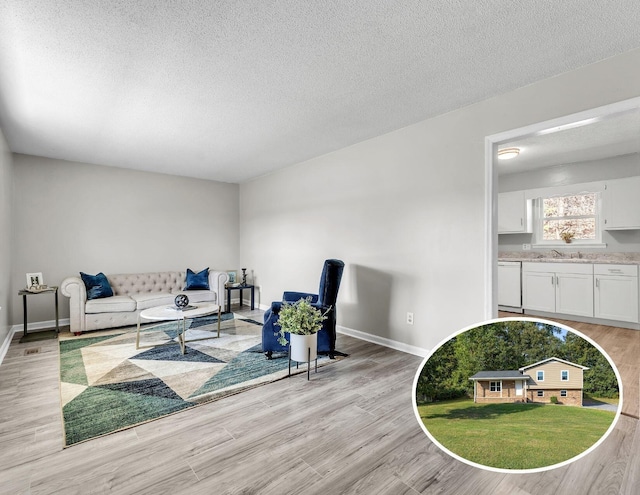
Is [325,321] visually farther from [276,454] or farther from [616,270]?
[616,270]

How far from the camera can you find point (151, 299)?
4.88m

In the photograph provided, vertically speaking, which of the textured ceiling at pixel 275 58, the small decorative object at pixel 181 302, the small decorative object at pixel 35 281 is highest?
the textured ceiling at pixel 275 58

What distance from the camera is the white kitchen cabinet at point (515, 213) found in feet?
19.3

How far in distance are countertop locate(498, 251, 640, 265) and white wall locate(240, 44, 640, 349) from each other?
306 cm

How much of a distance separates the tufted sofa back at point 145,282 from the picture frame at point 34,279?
0.84m

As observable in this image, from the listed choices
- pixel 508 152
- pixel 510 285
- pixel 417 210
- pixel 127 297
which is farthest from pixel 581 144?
pixel 127 297

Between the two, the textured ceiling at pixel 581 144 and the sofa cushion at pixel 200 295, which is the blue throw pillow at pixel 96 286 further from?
the textured ceiling at pixel 581 144

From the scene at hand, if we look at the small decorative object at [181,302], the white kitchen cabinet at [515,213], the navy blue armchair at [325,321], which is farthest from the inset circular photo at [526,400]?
the white kitchen cabinet at [515,213]

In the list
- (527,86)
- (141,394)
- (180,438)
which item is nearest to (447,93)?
(527,86)

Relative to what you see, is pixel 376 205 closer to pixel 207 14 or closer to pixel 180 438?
pixel 207 14

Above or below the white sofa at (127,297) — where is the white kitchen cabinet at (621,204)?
above

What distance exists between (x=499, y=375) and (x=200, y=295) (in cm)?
531

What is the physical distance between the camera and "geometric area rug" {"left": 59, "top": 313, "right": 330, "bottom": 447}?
2.34 meters

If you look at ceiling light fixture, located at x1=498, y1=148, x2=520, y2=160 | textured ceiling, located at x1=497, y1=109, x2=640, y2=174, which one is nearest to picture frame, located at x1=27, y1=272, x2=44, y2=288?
textured ceiling, located at x1=497, y1=109, x2=640, y2=174
